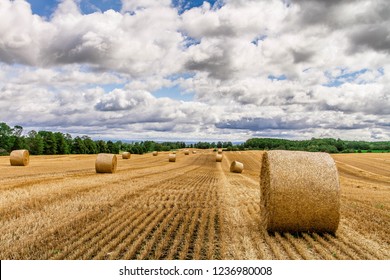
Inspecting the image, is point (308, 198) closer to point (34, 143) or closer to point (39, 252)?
point (39, 252)

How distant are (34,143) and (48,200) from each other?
8094cm

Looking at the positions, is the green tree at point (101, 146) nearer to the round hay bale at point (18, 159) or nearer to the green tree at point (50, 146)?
the green tree at point (50, 146)

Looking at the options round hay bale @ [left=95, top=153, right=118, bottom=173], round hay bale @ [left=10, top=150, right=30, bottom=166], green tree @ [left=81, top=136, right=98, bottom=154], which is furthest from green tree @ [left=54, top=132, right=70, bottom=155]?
round hay bale @ [left=95, top=153, right=118, bottom=173]

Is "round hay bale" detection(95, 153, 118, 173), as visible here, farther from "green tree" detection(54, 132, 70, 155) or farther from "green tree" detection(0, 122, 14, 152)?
"green tree" detection(54, 132, 70, 155)

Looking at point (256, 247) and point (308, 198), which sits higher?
point (308, 198)

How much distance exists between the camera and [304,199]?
8.65m

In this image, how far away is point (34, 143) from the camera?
282ft

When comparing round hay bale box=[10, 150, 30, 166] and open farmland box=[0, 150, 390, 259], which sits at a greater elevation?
round hay bale box=[10, 150, 30, 166]

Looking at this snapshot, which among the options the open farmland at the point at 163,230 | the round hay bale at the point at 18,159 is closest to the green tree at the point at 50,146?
the round hay bale at the point at 18,159

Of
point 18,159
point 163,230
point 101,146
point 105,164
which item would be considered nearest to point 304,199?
point 163,230

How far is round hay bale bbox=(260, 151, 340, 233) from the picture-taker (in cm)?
864

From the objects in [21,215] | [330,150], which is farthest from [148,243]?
[330,150]

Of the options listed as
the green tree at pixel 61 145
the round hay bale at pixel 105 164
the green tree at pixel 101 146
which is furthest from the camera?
the green tree at pixel 101 146

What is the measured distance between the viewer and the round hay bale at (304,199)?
8.64 metres
